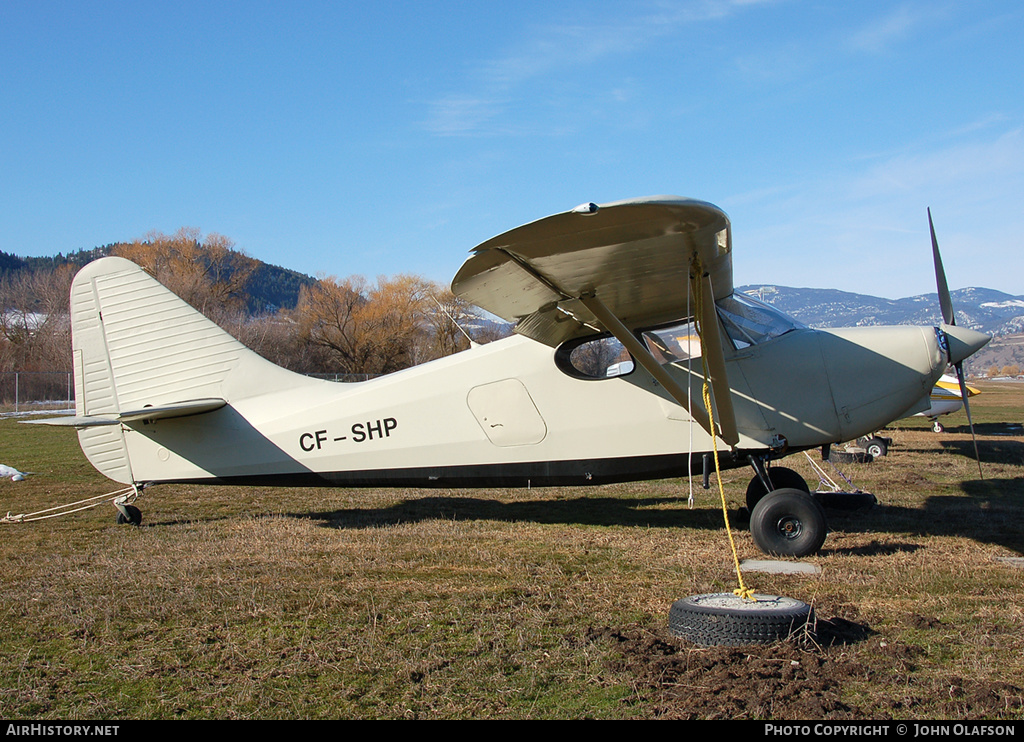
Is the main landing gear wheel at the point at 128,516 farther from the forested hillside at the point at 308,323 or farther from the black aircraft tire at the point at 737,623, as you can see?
the forested hillside at the point at 308,323

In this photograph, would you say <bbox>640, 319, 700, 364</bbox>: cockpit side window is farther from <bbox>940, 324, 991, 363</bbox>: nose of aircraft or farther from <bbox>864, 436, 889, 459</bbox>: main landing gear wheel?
<bbox>864, 436, 889, 459</bbox>: main landing gear wheel

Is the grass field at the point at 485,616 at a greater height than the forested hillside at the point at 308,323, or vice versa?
the forested hillside at the point at 308,323

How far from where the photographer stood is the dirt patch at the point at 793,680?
126 inches

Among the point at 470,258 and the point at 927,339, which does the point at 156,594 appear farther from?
the point at 927,339

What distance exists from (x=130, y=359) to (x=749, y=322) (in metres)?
6.74

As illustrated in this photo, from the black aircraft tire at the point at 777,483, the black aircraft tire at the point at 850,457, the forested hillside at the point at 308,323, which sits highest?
the forested hillside at the point at 308,323

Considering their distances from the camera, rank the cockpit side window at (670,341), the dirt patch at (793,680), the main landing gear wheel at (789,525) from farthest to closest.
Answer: the cockpit side window at (670,341) → the main landing gear wheel at (789,525) → the dirt patch at (793,680)

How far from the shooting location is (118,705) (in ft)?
11.1

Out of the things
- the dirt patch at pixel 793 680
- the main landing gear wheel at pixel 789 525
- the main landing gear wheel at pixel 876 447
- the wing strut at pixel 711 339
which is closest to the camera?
the dirt patch at pixel 793 680

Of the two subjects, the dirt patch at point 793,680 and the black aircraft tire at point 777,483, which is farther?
the black aircraft tire at point 777,483

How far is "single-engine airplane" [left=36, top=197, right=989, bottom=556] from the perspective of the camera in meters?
7.06

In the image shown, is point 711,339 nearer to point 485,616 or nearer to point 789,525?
point 789,525

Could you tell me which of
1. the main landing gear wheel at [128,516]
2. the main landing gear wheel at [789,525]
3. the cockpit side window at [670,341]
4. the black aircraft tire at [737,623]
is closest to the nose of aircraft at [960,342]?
the main landing gear wheel at [789,525]

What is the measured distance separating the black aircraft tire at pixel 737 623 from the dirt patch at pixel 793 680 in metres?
0.05
